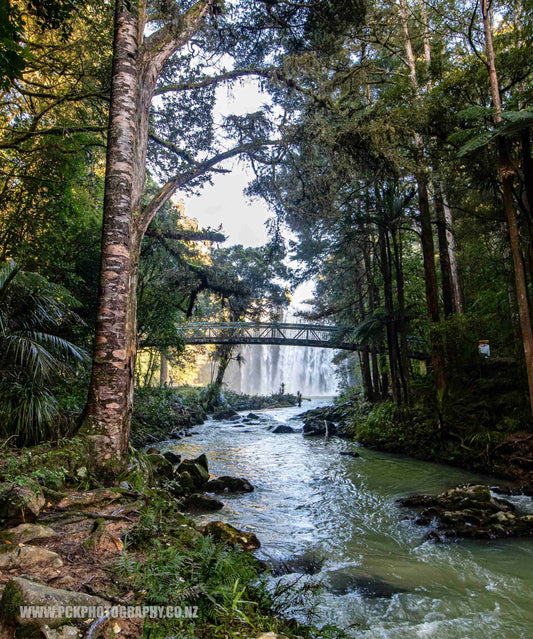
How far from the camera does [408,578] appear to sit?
3625 millimetres

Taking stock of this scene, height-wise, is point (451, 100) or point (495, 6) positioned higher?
point (495, 6)

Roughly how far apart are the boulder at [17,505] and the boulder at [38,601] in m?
1.03

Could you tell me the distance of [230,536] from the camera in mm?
3908

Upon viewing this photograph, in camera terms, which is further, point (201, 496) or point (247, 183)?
point (247, 183)

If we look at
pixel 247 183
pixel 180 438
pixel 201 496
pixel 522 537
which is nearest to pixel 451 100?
pixel 247 183

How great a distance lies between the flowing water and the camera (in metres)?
2.97

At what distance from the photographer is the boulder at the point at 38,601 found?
1599 millimetres

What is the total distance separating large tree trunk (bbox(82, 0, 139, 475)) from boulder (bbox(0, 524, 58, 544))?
4.42ft

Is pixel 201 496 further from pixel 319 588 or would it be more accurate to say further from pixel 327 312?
pixel 327 312

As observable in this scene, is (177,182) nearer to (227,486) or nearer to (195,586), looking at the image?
(227,486)

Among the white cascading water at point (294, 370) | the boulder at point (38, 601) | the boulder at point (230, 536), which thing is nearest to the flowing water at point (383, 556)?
the boulder at point (230, 536)

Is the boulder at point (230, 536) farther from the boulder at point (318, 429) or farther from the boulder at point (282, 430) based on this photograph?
the boulder at point (282, 430)

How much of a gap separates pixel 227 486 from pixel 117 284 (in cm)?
438

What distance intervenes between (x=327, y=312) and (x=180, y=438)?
8.39 m
